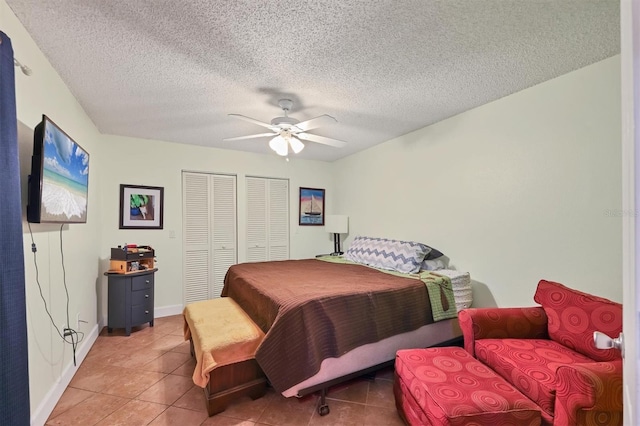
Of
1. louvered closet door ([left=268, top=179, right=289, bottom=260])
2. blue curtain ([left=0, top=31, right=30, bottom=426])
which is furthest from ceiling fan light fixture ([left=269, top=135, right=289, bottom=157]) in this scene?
louvered closet door ([left=268, top=179, right=289, bottom=260])

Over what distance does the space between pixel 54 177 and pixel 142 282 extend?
Answer: 1.85 metres

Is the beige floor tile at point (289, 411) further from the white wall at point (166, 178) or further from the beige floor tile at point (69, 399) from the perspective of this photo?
the white wall at point (166, 178)

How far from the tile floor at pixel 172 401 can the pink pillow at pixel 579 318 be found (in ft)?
4.04

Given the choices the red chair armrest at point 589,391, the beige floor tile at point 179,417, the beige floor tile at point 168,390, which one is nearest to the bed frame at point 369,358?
the beige floor tile at point 179,417

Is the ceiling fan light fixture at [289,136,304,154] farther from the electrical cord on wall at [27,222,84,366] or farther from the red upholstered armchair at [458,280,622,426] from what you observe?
the red upholstered armchair at [458,280,622,426]

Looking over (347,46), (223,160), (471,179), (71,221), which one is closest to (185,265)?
(223,160)

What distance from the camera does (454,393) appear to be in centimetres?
140

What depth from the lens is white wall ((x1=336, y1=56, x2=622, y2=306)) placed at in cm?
190

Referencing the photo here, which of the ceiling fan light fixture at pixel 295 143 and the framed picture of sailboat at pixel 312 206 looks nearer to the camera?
the ceiling fan light fixture at pixel 295 143

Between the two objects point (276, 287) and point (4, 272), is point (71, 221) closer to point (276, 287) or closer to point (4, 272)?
point (4, 272)

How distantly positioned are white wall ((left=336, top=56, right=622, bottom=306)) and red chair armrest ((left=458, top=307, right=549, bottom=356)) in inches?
16.1

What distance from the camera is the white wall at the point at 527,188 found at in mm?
1903

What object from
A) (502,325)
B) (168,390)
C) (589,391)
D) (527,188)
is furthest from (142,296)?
(527,188)

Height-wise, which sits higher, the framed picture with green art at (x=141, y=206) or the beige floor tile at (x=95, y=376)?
the framed picture with green art at (x=141, y=206)
